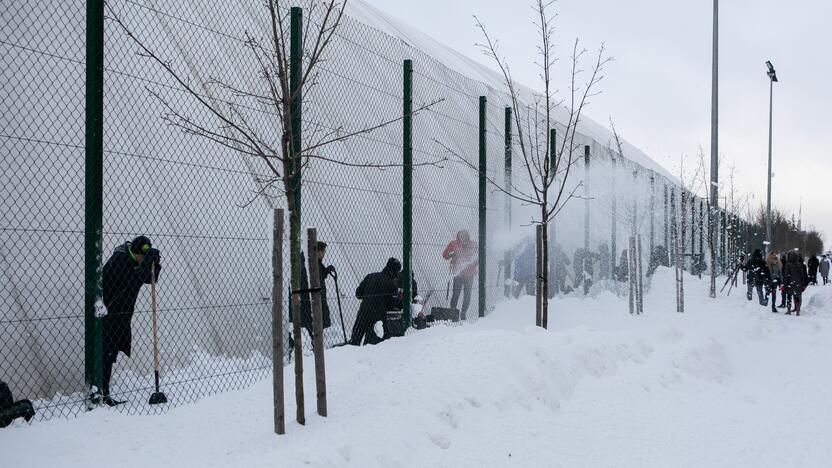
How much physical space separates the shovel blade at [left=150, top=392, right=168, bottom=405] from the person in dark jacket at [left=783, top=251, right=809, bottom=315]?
16267 millimetres

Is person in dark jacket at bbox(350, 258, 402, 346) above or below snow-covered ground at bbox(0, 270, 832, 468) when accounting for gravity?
above

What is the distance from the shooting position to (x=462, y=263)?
11961 mm

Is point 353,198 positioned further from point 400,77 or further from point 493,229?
point 400,77

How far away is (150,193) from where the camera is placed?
8805 mm

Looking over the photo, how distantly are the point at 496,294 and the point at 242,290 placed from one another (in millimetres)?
5460

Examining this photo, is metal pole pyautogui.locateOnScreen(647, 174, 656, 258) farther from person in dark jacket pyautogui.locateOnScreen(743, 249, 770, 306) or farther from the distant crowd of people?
person in dark jacket pyautogui.locateOnScreen(743, 249, 770, 306)

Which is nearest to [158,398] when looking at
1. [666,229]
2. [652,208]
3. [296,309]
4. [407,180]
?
[296,309]

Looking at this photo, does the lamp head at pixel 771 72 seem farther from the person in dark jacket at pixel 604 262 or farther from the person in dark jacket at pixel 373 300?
the person in dark jacket at pixel 373 300

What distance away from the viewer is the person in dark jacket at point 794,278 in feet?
61.1

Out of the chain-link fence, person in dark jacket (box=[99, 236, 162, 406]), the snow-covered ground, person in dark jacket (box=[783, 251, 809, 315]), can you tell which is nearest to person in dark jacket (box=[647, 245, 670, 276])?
person in dark jacket (box=[783, 251, 809, 315])

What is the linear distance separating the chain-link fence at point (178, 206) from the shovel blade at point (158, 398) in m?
0.06

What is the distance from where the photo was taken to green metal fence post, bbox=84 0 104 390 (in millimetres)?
5711

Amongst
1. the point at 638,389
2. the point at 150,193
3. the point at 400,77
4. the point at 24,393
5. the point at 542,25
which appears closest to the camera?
the point at 24,393

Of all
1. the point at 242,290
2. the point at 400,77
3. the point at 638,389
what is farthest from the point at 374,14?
the point at 638,389
